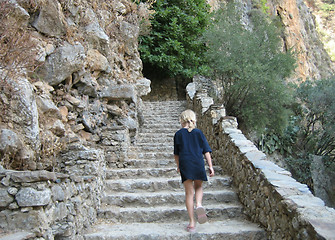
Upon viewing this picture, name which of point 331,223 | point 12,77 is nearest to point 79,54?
point 12,77

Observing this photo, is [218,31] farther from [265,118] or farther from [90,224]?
[90,224]

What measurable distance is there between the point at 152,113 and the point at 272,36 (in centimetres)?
631

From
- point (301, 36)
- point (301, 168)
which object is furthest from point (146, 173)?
point (301, 36)

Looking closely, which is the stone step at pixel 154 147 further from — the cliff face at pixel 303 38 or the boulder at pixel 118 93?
the cliff face at pixel 303 38

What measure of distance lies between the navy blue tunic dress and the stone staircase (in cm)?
74

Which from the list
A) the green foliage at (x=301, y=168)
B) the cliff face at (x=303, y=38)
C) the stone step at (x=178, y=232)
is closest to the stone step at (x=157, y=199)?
the stone step at (x=178, y=232)

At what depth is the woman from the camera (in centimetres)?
358

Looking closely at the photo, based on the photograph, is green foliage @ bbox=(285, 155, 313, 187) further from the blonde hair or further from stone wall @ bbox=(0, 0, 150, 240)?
the blonde hair

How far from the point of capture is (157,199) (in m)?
4.53

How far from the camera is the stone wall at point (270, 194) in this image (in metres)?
2.54

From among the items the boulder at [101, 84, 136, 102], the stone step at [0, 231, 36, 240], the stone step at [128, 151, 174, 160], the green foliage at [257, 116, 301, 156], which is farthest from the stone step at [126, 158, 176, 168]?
the green foliage at [257, 116, 301, 156]

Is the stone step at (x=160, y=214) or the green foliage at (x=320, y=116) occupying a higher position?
the green foliage at (x=320, y=116)

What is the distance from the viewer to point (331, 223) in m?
2.35

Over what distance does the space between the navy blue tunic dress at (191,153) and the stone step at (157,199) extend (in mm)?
1028
